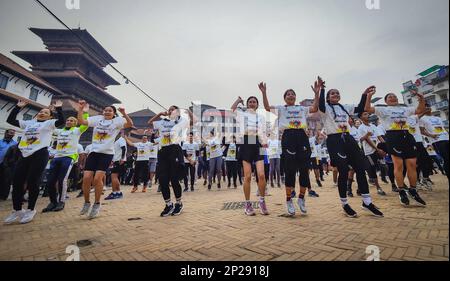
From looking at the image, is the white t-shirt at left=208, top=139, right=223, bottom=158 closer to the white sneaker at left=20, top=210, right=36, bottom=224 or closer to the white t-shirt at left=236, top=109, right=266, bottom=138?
the white t-shirt at left=236, top=109, right=266, bottom=138

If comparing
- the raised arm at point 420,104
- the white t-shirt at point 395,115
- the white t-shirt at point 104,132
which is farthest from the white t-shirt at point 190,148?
the raised arm at point 420,104

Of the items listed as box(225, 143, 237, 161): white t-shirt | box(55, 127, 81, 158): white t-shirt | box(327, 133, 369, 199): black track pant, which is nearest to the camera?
box(327, 133, 369, 199): black track pant

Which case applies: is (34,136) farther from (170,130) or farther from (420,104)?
(420,104)

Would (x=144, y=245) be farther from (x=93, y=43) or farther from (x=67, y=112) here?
(x=93, y=43)

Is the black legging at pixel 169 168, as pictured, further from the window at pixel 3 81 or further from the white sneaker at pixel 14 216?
the window at pixel 3 81

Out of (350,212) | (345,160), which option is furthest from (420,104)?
(350,212)

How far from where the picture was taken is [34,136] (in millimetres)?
4172

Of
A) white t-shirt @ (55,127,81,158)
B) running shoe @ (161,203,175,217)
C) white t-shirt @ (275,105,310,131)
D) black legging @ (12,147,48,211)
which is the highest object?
white t-shirt @ (275,105,310,131)

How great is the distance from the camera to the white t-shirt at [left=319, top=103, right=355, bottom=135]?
390 cm

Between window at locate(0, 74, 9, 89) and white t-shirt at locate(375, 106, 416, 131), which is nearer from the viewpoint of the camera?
white t-shirt at locate(375, 106, 416, 131)

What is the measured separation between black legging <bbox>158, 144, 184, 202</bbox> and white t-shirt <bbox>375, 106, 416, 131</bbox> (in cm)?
421

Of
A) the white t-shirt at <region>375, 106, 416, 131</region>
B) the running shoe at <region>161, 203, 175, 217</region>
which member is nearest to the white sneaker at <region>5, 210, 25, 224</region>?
the running shoe at <region>161, 203, 175, 217</region>

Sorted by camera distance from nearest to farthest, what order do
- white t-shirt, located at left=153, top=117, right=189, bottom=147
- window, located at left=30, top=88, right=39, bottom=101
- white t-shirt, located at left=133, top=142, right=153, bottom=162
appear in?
white t-shirt, located at left=153, top=117, right=189, bottom=147, white t-shirt, located at left=133, top=142, right=153, bottom=162, window, located at left=30, top=88, right=39, bottom=101
